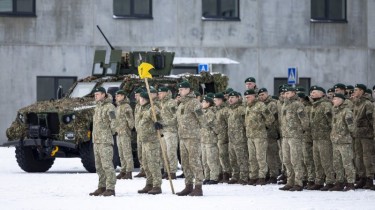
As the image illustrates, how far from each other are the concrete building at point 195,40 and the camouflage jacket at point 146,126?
66.0 feet

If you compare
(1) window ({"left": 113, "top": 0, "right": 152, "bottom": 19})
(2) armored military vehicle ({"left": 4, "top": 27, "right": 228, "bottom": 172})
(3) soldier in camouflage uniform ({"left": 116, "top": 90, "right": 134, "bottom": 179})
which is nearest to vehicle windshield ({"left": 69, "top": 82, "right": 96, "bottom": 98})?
(2) armored military vehicle ({"left": 4, "top": 27, "right": 228, "bottom": 172})

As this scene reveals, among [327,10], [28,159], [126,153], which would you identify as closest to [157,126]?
[126,153]

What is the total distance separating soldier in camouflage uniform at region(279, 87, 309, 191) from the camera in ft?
71.2

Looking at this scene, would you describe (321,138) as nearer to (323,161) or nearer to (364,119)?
(323,161)

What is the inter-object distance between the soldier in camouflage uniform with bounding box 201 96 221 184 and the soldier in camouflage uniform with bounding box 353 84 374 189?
114 inches

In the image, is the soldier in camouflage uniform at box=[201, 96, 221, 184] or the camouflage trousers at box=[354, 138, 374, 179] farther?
the soldier in camouflage uniform at box=[201, 96, 221, 184]

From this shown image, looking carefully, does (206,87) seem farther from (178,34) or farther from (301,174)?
(178,34)

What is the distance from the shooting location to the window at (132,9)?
41750mm

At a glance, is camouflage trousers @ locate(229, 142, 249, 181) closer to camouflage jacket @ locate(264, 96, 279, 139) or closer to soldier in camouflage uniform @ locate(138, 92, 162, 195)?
camouflage jacket @ locate(264, 96, 279, 139)

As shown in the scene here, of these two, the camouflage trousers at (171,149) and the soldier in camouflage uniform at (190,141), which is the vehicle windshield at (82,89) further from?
the soldier in camouflage uniform at (190,141)

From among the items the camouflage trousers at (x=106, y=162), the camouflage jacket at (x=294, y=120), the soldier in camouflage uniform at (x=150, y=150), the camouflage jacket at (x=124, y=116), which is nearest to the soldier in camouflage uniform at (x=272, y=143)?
the camouflage jacket at (x=294, y=120)

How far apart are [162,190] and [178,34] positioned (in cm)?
2095

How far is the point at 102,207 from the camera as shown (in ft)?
59.3

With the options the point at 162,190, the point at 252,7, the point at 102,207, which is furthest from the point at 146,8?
→ the point at 102,207
